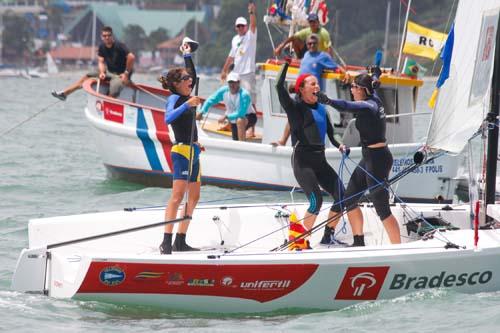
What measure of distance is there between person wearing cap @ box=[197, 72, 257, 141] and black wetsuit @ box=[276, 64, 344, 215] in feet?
17.9

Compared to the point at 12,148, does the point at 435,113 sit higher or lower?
higher

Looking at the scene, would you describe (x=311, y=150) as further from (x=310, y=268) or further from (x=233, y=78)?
(x=233, y=78)

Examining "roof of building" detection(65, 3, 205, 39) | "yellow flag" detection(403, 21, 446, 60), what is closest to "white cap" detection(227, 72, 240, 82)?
"yellow flag" detection(403, 21, 446, 60)

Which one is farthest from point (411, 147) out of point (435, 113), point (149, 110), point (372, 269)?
point (372, 269)

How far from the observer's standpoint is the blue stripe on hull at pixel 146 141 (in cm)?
1622

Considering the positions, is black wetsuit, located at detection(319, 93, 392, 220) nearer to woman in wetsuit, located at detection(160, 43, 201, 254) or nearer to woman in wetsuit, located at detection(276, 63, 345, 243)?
woman in wetsuit, located at detection(276, 63, 345, 243)

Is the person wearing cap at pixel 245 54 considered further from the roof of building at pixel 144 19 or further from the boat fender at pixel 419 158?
the roof of building at pixel 144 19

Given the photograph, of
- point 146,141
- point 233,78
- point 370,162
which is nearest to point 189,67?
point 370,162

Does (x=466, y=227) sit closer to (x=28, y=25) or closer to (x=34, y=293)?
(x=34, y=293)

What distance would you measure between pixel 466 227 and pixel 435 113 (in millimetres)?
1167

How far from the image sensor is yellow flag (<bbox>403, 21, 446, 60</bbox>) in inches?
626

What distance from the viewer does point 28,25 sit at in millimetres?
122438

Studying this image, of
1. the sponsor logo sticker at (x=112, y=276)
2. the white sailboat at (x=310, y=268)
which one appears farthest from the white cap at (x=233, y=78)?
the sponsor logo sticker at (x=112, y=276)

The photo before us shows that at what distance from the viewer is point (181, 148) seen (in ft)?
32.0
